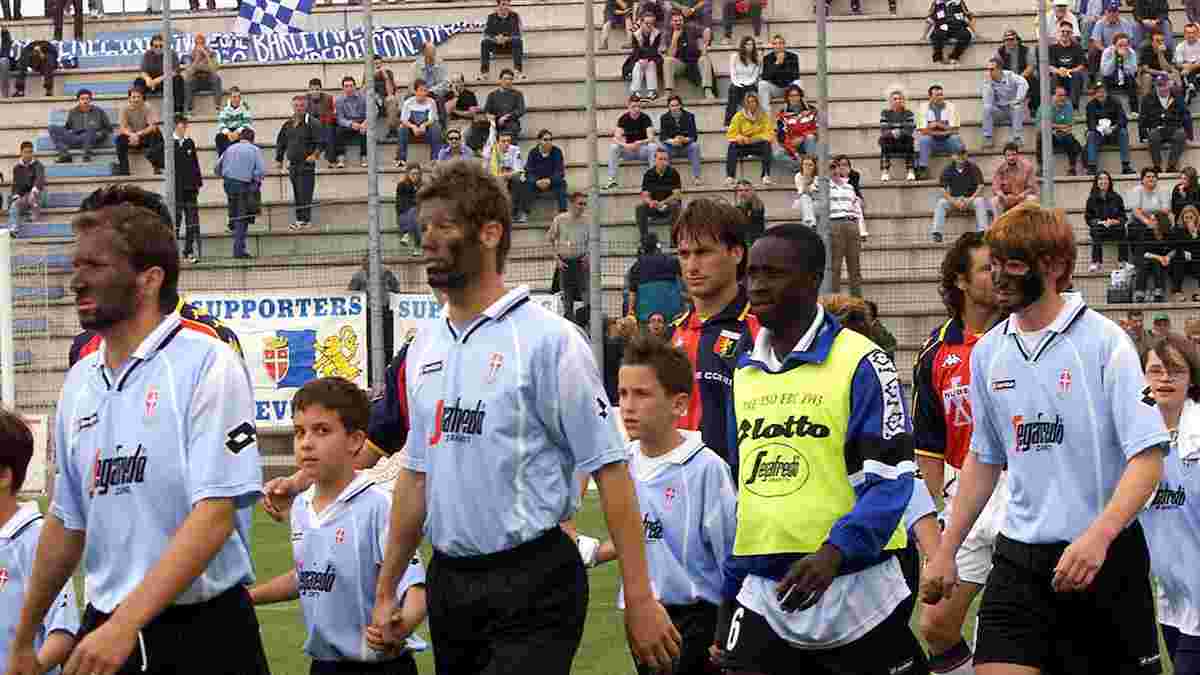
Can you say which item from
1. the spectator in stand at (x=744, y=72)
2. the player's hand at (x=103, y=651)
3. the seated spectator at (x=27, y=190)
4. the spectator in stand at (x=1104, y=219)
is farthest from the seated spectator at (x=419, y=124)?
the player's hand at (x=103, y=651)

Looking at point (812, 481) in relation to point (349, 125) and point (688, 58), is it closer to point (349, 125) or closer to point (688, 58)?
point (349, 125)

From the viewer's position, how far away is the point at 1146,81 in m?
34.4

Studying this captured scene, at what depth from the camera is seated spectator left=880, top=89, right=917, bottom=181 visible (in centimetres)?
3372

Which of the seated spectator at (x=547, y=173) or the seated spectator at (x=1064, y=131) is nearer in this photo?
the seated spectator at (x=547, y=173)

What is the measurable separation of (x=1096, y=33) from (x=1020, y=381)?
1129 inches

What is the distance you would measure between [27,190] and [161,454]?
2890cm

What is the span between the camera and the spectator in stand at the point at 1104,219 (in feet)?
97.1

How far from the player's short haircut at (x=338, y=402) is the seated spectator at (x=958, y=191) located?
78.9 feet

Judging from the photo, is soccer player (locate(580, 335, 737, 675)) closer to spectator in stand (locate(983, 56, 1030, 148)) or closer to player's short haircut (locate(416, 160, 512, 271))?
player's short haircut (locate(416, 160, 512, 271))

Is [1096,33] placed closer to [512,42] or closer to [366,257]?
[512,42]

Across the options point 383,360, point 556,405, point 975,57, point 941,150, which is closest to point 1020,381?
point 556,405

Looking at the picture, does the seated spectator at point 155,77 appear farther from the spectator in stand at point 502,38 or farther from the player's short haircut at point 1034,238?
the player's short haircut at point 1034,238

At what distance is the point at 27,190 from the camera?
3400 cm

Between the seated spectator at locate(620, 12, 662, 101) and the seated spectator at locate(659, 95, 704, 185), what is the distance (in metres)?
1.96
